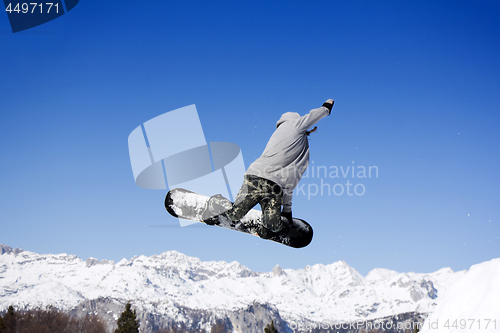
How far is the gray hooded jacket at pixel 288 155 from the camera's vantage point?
392 cm

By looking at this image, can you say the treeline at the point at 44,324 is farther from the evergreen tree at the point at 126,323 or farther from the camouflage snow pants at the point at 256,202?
the camouflage snow pants at the point at 256,202

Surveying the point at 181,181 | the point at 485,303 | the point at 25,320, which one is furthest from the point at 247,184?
the point at 25,320

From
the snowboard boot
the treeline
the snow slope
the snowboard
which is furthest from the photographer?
the treeline

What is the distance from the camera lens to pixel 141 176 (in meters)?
4.07

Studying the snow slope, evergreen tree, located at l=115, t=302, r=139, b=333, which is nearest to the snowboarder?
the snow slope

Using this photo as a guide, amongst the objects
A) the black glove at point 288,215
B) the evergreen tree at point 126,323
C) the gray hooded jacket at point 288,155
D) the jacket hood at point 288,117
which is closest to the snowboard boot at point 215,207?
the gray hooded jacket at point 288,155

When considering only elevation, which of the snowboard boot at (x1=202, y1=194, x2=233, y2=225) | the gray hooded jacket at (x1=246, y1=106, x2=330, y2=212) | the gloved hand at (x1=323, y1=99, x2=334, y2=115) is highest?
the gloved hand at (x1=323, y1=99, x2=334, y2=115)

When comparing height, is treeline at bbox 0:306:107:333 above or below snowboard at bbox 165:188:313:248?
above

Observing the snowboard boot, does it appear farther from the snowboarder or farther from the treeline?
the treeline

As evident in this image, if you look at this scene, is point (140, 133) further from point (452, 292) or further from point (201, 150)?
point (452, 292)

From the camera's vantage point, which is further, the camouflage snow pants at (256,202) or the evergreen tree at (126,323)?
the evergreen tree at (126,323)

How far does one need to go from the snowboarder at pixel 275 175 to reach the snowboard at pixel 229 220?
128 mm

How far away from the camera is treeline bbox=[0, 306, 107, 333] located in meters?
60.8

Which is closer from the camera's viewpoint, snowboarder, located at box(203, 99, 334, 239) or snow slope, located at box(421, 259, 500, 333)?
snowboarder, located at box(203, 99, 334, 239)
